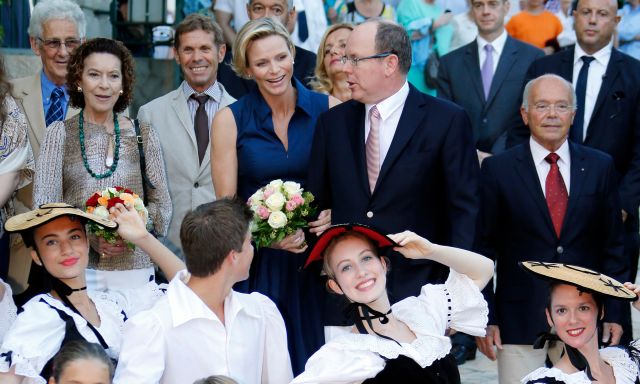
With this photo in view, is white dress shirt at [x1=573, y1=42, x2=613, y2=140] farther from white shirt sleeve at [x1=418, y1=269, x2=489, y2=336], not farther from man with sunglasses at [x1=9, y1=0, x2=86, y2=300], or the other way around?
man with sunglasses at [x1=9, y1=0, x2=86, y2=300]

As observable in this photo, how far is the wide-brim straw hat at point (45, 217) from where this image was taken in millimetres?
5691

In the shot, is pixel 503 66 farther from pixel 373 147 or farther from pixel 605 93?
pixel 373 147

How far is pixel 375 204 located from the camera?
6.14m

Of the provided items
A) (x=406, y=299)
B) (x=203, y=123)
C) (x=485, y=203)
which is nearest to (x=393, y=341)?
(x=406, y=299)

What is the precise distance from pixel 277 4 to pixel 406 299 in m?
3.39

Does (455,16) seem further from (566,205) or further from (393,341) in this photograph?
(393,341)

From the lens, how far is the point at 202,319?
5.28 meters

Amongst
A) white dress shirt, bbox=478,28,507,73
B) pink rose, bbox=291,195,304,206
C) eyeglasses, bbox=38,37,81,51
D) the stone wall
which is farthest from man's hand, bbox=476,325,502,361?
the stone wall

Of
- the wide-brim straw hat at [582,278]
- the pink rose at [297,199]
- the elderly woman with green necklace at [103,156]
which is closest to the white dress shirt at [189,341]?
the pink rose at [297,199]

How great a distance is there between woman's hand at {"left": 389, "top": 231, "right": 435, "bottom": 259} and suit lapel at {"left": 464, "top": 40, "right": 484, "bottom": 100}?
3.46 meters

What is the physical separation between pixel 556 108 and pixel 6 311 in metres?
3.24

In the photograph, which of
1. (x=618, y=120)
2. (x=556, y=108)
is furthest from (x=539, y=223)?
(x=618, y=120)

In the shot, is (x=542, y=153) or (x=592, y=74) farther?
(x=592, y=74)

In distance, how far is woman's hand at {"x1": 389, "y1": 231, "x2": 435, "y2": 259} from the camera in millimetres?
5324
